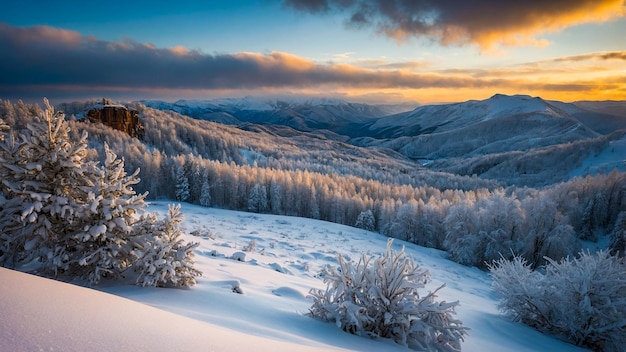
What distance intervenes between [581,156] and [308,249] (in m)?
A: 154

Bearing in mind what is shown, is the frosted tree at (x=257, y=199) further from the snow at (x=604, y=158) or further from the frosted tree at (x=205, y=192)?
the snow at (x=604, y=158)

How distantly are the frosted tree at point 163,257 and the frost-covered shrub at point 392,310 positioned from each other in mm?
3005

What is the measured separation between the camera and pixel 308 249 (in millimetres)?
21516

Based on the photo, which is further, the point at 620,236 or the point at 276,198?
the point at 276,198

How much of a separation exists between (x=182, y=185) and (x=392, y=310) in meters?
59.0

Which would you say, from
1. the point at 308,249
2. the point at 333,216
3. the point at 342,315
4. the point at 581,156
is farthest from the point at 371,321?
the point at 581,156

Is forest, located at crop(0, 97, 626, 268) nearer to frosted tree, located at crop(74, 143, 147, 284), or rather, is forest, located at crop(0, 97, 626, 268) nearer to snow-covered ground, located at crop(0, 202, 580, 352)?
snow-covered ground, located at crop(0, 202, 580, 352)

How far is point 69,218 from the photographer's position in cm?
605

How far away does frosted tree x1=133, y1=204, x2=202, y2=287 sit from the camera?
6488 mm

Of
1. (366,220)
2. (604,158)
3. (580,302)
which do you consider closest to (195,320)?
(580,302)

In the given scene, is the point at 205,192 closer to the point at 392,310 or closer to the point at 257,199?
the point at 257,199

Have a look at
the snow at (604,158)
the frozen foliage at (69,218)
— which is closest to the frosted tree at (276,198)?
the frozen foliage at (69,218)

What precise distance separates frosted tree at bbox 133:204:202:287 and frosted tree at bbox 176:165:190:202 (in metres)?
55.3

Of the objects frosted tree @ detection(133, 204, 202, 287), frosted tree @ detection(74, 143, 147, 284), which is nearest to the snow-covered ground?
frosted tree @ detection(133, 204, 202, 287)
